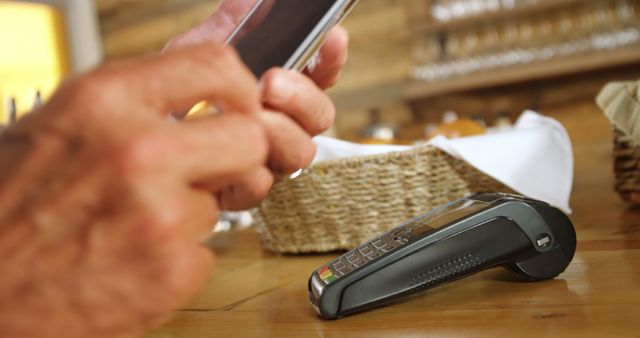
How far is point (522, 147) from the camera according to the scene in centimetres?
88

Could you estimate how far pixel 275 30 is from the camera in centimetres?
45

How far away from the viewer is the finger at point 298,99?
411 millimetres

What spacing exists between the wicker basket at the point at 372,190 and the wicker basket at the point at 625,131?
162mm

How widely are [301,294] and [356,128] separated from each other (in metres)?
2.41

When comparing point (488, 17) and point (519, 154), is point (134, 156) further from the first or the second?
point (488, 17)

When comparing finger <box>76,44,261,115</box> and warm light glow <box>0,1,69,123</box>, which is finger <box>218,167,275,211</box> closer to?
finger <box>76,44,261,115</box>

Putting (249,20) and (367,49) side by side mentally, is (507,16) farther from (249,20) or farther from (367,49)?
(249,20)

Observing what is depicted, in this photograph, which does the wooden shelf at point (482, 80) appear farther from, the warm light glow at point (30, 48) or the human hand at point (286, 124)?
the human hand at point (286, 124)


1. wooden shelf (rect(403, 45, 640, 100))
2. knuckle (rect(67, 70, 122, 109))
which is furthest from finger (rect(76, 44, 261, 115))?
wooden shelf (rect(403, 45, 640, 100))

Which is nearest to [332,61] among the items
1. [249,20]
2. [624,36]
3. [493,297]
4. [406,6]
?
[249,20]

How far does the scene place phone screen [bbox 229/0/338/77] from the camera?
0.43 meters

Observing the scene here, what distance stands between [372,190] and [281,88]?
1.47 ft

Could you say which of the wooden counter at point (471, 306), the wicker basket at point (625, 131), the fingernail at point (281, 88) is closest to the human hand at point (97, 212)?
the fingernail at point (281, 88)

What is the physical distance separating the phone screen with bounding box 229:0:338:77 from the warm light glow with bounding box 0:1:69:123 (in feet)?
11.5
